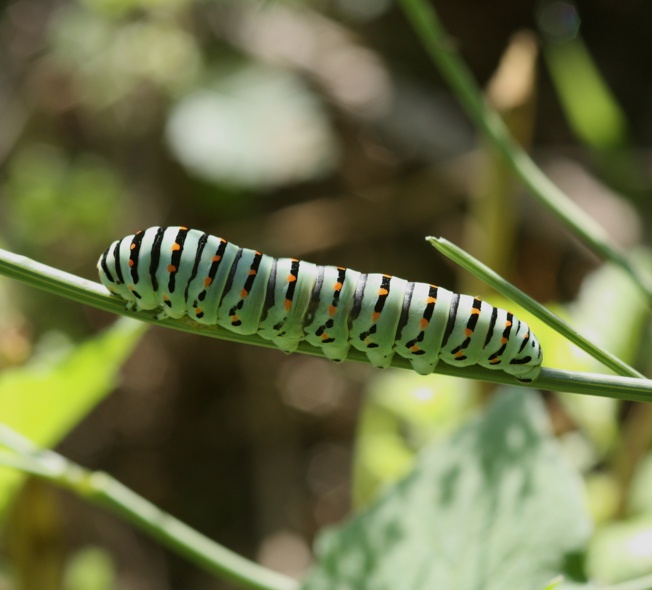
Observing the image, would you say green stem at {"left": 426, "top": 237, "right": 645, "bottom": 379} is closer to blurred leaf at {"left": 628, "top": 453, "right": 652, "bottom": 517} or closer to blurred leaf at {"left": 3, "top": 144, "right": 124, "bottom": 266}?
blurred leaf at {"left": 628, "top": 453, "right": 652, "bottom": 517}

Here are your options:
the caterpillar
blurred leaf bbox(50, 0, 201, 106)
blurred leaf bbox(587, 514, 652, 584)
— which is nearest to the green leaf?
the caterpillar

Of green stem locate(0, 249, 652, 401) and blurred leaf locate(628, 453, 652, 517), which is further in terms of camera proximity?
blurred leaf locate(628, 453, 652, 517)

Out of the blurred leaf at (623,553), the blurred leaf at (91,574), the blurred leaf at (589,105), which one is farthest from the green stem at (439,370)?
the blurred leaf at (589,105)

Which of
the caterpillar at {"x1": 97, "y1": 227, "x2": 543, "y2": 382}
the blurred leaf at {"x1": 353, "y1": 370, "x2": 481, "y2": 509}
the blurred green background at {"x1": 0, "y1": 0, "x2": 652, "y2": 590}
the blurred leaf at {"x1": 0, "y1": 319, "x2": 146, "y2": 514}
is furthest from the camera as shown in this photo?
the blurred green background at {"x1": 0, "y1": 0, "x2": 652, "y2": 590}

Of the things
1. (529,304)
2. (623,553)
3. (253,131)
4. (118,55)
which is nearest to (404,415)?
(623,553)

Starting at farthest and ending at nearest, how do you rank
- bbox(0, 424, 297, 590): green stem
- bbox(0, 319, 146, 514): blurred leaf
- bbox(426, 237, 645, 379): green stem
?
bbox(0, 319, 146, 514): blurred leaf
bbox(0, 424, 297, 590): green stem
bbox(426, 237, 645, 379): green stem

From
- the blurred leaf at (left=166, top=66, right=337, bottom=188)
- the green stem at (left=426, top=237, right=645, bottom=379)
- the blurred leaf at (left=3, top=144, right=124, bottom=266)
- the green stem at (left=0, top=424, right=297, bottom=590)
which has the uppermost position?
the blurred leaf at (left=166, top=66, right=337, bottom=188)

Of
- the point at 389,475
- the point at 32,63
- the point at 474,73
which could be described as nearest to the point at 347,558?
the point at 389,475
